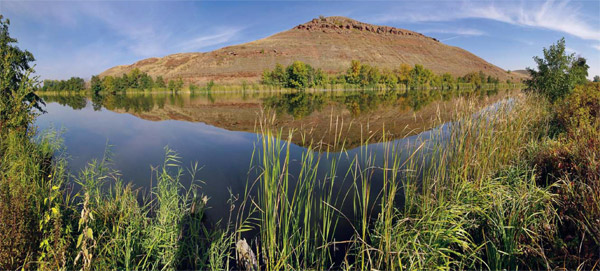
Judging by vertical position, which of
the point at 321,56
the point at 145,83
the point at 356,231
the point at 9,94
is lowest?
the point at 356,231

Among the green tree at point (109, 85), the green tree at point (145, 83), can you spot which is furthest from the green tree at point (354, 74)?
the green tree at point (109, 85)

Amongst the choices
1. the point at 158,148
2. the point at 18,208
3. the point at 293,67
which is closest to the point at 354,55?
the point at 293,67

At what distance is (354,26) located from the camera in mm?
146125

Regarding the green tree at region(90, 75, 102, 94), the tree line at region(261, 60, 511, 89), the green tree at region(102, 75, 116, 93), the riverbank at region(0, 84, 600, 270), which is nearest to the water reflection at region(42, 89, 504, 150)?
the riverbank at region(0, 84, 600, 270)

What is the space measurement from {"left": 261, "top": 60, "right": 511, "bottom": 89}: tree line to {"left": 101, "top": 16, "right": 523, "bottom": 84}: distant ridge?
20.7 metres

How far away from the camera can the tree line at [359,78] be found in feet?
188

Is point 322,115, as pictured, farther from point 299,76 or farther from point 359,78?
point 359,78

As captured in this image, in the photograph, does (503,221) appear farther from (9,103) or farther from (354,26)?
(354,26)

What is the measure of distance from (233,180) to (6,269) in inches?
169

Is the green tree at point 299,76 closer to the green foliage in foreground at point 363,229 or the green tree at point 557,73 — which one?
the green tree at point 557,73

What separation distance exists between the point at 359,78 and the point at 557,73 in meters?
53.0

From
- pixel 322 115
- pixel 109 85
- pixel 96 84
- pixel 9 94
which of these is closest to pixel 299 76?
pixel 322 115

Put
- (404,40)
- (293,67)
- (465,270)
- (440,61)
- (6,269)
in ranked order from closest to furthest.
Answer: (6,269) < (465,270) < (293,67) < (440,61) < (404,40)

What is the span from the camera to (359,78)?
63.1m
